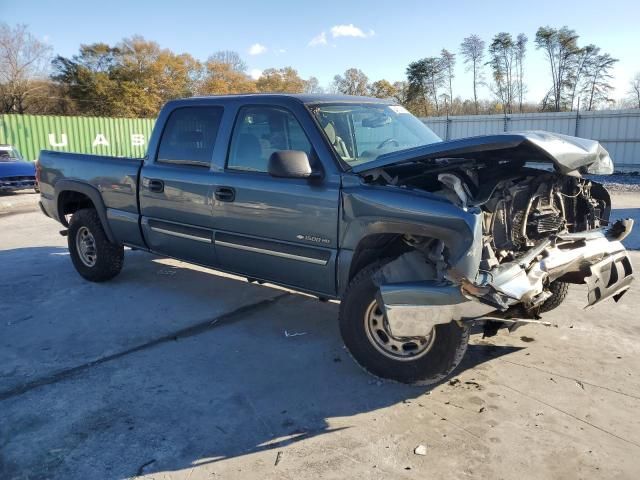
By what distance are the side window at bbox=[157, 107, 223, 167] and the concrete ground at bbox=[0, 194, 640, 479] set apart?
1470 mm

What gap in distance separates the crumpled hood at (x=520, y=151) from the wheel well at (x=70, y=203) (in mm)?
3975

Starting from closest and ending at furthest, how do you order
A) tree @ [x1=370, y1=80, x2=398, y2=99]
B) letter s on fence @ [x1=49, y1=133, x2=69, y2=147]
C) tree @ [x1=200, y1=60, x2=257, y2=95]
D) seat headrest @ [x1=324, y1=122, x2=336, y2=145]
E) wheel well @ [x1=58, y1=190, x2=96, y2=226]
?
seat headrest @ [x1=324, y1=122, x2=336, y2=145], wheel well @ [x1=58, y1=190, x2=96, y2=226], letter s on fence @ [x1=49, y1=133, x2=69, y2=147], tree @ [x1=370, y1=80, x2=398, y2=99], tree @ [x1=200, y1=60, x2=257, y2=95]

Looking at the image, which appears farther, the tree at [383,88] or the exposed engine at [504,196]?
the tree at [383,88]

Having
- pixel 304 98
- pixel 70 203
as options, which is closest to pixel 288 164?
pixel 304 98

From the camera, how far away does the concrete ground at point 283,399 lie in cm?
278

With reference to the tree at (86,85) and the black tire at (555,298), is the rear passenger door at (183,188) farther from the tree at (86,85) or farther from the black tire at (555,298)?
the tree at (86,85)

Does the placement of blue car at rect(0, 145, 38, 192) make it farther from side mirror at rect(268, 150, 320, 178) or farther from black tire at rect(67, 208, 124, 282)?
side mirror at rect(268, 150, 320, 178)

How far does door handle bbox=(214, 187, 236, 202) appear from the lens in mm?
4395

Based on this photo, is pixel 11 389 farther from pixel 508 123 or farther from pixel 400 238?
pixel 508 123

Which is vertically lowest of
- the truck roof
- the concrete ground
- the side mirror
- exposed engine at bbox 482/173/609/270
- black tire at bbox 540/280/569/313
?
the concrete ground

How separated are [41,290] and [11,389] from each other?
2538 mm

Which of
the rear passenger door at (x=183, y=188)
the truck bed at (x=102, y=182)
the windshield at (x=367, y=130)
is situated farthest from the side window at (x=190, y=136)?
the windshield at (x=367, y=130)

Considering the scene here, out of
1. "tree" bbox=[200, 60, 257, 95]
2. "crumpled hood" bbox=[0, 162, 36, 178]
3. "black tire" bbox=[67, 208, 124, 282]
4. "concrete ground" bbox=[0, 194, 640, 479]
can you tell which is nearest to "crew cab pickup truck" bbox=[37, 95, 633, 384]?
"concrete ground" bbox=[0, 194, 640, 479]

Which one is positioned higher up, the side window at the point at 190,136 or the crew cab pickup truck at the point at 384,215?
the side window at the point at 190,136
